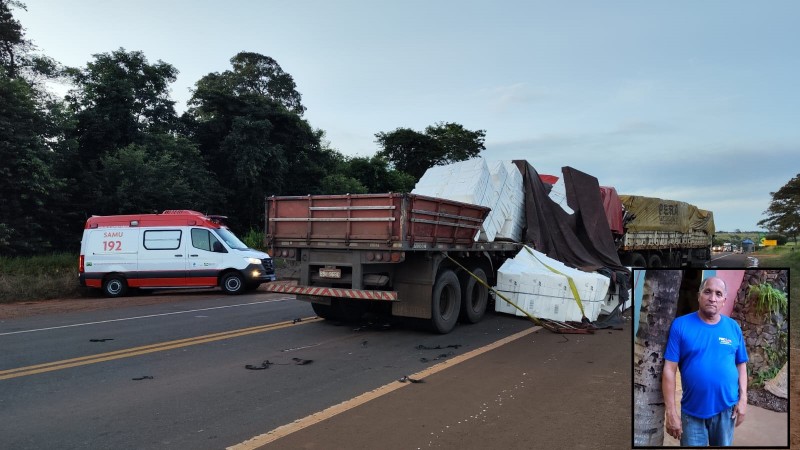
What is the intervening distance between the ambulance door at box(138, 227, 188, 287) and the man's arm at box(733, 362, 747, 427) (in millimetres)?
16426

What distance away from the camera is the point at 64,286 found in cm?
1688

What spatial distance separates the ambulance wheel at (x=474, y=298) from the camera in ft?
34.6

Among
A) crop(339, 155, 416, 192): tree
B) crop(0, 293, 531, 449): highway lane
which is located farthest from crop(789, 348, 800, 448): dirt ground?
crop(339, 155, 416, 192): tree

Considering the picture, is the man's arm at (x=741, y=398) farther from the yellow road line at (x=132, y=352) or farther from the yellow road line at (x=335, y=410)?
the yellow road line at (x=132, y=352)

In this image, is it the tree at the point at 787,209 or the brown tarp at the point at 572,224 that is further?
the tree at the point at 787,209

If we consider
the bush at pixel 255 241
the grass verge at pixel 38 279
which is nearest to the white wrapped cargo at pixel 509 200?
the grass verge at pixel 38 279

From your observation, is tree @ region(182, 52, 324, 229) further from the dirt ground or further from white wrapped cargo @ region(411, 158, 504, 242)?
the dirt ground

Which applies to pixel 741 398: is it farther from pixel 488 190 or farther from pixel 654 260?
pixel 654 260

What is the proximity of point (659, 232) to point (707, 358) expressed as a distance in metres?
19.6

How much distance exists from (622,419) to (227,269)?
45.5 feet

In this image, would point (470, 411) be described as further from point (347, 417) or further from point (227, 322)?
point (227, 322)

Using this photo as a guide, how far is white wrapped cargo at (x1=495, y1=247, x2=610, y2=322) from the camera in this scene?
34.4 ft

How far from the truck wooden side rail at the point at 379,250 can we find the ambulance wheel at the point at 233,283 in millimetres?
7064

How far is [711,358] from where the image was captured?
2.54 meters
